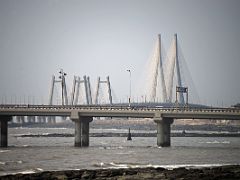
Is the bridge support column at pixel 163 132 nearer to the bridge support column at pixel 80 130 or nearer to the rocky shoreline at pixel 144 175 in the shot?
the bridge support column at pixel 80 130

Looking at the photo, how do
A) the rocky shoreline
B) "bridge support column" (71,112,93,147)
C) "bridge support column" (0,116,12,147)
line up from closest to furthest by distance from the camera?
1. the rocky shoreline
2. "bridge support column" (71,112,93,147)
3. "bridge support column" (0,116,12,147)

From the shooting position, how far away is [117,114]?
132m

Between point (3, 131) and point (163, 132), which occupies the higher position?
point (3, 131)

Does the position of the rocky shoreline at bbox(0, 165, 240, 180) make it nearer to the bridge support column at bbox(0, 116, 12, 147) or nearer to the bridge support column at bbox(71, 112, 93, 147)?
the bridge support column at bbox(71, 112, 93, 147)

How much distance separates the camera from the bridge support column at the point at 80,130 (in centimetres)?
13375

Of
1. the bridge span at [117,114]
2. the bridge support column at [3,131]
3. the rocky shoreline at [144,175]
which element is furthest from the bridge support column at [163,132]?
the rocky shoreline at [144,175]

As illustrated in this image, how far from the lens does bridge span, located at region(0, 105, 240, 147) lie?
126125 mm

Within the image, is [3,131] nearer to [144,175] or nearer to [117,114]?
[117,114]

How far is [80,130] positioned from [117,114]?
933cm

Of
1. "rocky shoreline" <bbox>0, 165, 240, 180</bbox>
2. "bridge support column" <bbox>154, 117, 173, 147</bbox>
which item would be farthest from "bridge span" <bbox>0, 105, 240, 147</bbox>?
"rocky shoreline" <bbox>0, 165, 240, 180</bbox>

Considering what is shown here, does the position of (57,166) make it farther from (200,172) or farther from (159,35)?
(159,35)

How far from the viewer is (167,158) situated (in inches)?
3844

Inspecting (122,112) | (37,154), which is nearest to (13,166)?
(37,154)

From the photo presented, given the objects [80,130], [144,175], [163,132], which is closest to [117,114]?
[80,130]
